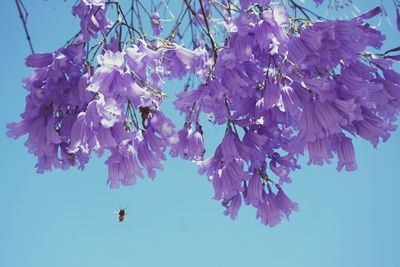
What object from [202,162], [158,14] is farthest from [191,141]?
[158,14]

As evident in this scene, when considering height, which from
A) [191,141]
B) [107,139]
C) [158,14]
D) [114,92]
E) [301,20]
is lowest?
[107,139]

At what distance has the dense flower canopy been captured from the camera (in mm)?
1283

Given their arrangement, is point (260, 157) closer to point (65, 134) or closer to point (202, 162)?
point (202, 162)

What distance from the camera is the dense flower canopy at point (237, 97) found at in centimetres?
128

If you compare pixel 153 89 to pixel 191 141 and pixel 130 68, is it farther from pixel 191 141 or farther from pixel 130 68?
pixel 191 141

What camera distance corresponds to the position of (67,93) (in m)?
1.43

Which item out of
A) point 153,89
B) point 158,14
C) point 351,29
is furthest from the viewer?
point 158,14

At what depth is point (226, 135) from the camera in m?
1.58

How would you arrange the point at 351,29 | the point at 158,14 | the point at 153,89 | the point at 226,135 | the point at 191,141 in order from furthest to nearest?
1. the point at 158,14
2. the point at 191,141
3. the point at 226,135
4. the point at 153,89
5. the point at 351,29

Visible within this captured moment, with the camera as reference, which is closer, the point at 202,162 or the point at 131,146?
the point at 131,146

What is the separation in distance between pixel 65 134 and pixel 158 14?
1548mm

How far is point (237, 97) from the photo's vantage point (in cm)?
151

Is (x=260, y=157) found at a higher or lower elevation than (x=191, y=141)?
lower

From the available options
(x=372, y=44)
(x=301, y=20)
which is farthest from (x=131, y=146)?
(x=372, y=44)
